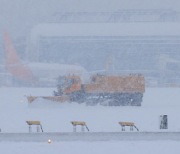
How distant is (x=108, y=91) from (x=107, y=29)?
45233 millimetres

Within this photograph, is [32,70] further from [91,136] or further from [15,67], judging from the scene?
[91,136]

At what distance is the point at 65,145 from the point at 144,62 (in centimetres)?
5137

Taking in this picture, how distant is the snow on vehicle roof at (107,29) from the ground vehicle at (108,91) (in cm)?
4329

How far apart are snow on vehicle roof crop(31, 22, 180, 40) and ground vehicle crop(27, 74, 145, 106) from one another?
43.3 m

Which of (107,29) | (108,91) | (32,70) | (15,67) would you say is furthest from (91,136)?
(107,29)

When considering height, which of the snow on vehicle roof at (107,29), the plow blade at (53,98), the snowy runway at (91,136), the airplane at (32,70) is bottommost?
the snowy runway at (91,136)

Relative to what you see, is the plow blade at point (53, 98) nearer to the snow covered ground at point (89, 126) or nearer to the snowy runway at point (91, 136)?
the snow covered ground at point (89, 126)

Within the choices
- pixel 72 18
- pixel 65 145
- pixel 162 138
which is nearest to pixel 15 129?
pixel 65 145

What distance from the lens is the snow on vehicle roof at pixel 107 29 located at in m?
65.2

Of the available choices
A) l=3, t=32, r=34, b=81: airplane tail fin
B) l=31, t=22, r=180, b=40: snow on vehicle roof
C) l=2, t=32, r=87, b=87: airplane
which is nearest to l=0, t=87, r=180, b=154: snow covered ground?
l=2, t=32, r=87, b=87: airplane

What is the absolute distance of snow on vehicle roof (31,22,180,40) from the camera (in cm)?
6525

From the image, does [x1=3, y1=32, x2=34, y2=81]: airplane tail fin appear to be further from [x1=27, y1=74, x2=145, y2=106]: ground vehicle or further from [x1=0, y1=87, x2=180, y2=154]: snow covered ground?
[x1=0, y1=87, x2=180, y2=154]: snow covered ground

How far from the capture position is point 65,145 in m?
9.99

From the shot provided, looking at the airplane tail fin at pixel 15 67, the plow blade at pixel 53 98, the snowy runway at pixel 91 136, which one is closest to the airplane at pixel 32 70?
the airplane tail fin at pixel 15 67
